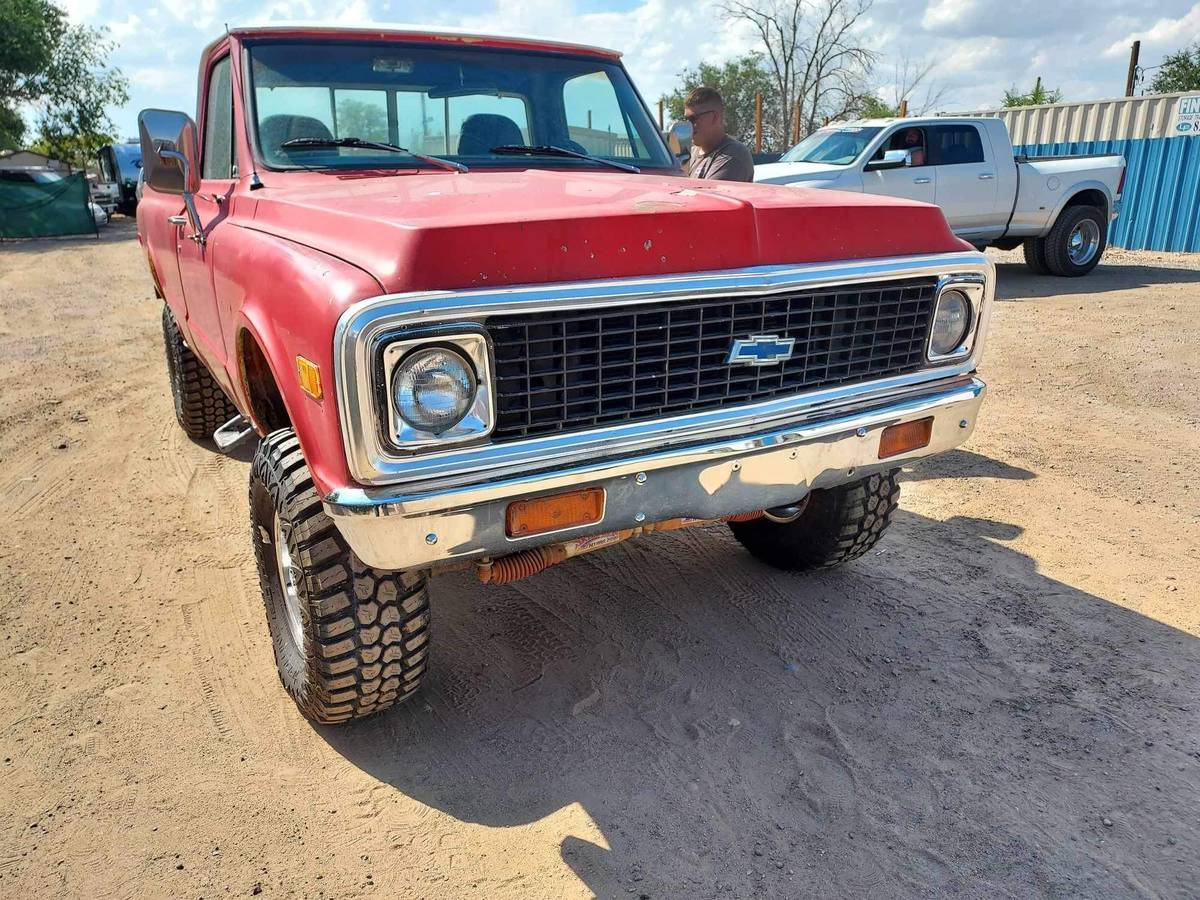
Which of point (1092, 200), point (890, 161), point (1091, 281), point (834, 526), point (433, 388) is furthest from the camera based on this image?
point (1092, 200)

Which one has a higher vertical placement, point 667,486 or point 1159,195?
point 1159,195

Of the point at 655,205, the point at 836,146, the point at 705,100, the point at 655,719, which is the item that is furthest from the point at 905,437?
the point at 836,146

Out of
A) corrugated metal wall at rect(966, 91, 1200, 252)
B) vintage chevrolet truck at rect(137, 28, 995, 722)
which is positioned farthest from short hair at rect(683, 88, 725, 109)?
corrugated metal wall at rect(966, 91, 1200, 252)

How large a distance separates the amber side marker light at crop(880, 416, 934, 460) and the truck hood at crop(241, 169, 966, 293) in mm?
509

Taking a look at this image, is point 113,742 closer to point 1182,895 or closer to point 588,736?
point 588,736

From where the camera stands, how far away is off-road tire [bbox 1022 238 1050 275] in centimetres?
1095

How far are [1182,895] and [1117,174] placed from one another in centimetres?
1082

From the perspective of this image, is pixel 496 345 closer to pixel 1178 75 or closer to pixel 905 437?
pixel 905 437

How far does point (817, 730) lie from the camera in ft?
8.82

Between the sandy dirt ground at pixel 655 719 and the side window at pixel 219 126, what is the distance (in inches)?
63.7

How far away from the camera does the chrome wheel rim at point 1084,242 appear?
10836 mm

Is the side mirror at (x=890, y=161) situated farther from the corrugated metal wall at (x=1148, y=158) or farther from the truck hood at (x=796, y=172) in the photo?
the corrugated metal wall at (x=1148, y=158)

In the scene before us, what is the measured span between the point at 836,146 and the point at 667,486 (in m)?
8.81

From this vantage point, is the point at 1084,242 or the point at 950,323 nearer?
the point at 950,323
